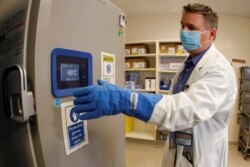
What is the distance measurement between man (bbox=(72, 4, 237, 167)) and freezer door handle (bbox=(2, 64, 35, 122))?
6.1 inches

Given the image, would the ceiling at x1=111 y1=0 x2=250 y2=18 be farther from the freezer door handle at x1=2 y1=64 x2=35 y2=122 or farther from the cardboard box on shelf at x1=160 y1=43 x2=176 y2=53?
the freezer door handle at x1=2 y1=64 x2=35 y2=122

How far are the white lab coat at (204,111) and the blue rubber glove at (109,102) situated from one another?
0.13 ft

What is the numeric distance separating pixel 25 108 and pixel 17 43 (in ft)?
0.67

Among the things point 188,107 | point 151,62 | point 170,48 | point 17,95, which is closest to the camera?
point 17,95

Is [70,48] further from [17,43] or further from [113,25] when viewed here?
[113,25]

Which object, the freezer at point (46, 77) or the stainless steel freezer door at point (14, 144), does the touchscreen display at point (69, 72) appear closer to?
the freezer at point (46, 77)

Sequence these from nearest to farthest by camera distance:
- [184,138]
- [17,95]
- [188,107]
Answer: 1. [17,95]
2. [188,107]
3. [184,138]

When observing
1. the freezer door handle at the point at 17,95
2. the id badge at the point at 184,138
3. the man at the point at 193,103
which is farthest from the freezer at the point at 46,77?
the id badge at the point at 184,138

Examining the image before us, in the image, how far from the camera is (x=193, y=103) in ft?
2.54

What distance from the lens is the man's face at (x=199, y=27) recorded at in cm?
125

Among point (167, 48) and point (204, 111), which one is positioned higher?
point (167, 48)

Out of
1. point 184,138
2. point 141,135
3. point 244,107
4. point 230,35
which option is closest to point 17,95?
point 184,138

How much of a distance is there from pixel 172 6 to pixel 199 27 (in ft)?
9.26

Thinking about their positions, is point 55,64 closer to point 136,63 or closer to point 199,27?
point 199,27
